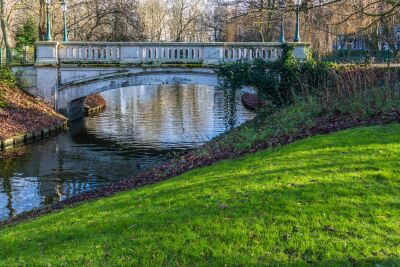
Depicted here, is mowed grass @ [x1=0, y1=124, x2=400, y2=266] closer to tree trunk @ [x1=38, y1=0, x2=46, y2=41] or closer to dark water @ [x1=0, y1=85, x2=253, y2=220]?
dark water @ [x1=0, y1=85, x2=253, y2=220]

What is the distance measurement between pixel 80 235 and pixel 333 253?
10.0ft

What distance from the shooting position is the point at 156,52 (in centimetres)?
2125

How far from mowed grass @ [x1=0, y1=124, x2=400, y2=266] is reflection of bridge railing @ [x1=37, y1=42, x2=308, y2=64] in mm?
13040

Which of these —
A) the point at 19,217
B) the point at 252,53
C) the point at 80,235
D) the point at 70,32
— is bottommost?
the point at 19,217

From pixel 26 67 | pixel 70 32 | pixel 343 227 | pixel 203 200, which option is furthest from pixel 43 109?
pixel 343 227

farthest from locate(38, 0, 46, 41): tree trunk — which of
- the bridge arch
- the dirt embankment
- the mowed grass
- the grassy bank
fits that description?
the mowed grass

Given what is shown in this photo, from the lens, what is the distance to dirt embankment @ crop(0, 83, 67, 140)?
18625mm

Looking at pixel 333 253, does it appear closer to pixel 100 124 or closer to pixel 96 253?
pixel 96 253

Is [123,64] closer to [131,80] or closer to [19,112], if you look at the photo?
[131,80]

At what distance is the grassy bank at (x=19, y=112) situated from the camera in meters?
18.7

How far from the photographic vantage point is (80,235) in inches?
234

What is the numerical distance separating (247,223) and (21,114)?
16.8 metres

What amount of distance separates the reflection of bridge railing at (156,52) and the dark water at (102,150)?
2238mm

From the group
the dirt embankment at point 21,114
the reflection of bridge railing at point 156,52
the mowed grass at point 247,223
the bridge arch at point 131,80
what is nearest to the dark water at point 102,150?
the dirt embankment at point 21,114
